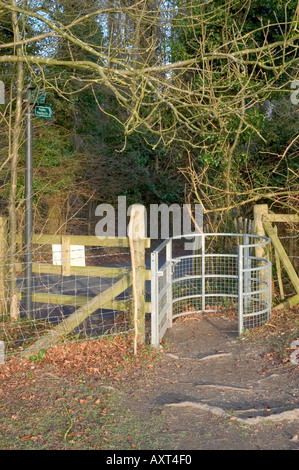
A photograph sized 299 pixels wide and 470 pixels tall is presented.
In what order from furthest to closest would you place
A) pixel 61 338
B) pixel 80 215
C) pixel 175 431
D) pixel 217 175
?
pixel 80 215, pixel 217 175, pixel 61 338, pixel 175 431

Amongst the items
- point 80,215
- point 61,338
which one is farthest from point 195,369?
point 80,215

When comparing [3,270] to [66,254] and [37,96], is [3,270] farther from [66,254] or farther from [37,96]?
[37,96]

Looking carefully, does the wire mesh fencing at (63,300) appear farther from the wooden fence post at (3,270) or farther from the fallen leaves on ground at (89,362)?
the fallen leaves on ground at (89,362)

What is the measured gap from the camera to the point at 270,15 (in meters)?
12.4

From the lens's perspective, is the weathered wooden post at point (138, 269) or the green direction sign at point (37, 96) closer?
the weathered wooden post at point (138, 269)

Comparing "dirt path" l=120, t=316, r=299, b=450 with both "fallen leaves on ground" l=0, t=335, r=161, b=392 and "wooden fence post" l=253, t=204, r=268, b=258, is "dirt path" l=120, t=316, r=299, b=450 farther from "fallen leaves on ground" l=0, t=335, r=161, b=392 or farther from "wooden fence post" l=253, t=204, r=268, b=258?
"wooden fence post" l=253, t=204, r=268, b=258

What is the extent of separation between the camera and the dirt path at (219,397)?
14.9 feet

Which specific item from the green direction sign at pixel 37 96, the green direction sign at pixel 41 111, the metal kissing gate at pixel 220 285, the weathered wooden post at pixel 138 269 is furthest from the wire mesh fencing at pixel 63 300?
the green direction sign at pixel 37 96

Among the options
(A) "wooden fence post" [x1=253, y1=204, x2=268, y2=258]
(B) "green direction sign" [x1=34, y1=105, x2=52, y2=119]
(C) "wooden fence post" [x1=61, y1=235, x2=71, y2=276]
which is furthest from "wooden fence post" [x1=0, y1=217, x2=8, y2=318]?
(A) "wooden fence post" [x1=253, y1=204, x2=268, y2=258]

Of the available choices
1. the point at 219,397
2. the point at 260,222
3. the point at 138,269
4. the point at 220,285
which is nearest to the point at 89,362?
the point at 138,269

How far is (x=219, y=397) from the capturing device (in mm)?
5629

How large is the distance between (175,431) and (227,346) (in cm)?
301

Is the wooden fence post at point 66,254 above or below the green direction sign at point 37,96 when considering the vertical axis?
below

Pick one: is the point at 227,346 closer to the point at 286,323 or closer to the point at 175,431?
the point at 286,323
